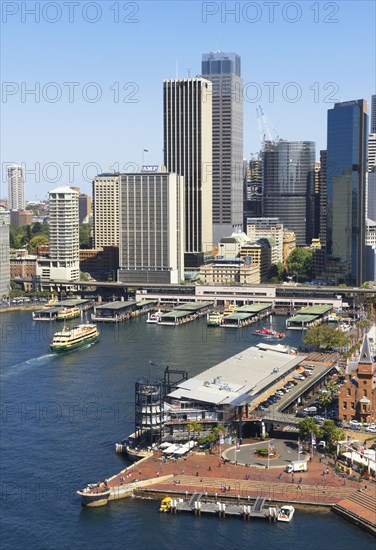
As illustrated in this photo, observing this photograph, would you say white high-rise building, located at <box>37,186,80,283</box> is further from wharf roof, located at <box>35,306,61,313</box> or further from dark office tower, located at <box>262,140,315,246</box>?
dark office tower, located at <box>262,140,315,246</box>

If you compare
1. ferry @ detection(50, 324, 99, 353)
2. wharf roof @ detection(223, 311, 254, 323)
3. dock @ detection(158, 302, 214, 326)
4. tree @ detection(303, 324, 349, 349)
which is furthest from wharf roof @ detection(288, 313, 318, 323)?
ferry @ detection(50, 324, 99, 353)

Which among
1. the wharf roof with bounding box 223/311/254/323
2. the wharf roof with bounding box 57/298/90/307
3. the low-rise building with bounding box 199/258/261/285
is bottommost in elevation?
the wharf roof with bounding box 223/311/254/323

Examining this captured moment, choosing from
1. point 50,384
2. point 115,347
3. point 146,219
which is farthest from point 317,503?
point 146,219

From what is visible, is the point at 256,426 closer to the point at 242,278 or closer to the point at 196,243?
the point at 242,278

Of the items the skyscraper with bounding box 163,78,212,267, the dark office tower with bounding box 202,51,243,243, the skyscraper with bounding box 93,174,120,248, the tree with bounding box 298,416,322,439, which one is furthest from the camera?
the dark office tower with bounding box 202,51,243,243

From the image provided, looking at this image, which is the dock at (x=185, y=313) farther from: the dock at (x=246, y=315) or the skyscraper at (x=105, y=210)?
the skyscraper at (x=105, y=210)

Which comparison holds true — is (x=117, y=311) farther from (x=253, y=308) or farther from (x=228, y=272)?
(x=228, y=272)

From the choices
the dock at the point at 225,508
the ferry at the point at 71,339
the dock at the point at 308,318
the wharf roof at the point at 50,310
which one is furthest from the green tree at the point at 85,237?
the dock at the point at 225,508
